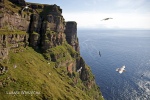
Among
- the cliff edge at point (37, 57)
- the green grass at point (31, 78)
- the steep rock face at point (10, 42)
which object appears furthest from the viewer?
the steep rock face at point (10, 42)

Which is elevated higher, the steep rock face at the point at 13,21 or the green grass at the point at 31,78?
the steep rock face at the point at 13,21

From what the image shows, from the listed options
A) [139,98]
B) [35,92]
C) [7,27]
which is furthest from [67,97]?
[139,98]

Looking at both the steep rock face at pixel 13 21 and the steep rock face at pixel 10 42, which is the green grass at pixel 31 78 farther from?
the steep rock face at pixel 13 21

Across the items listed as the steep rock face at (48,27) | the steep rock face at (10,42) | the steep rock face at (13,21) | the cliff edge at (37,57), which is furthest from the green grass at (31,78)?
the steep rock face at (13,21)

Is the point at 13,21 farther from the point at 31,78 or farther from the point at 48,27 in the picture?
the point at 31,78

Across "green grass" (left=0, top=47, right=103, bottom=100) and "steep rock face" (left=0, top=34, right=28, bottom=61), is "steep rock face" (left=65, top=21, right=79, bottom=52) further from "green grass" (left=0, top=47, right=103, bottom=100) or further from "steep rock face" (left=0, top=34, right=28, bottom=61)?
"steep rock face" (left=0, top=34, right=28, bottom=61)

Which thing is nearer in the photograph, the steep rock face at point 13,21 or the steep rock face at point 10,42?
the steep rock face at point 10,42

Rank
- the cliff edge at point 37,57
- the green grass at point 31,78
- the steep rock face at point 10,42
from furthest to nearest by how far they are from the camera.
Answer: the steep rock face at point 10,42
the cliff edge at point 37,57
the green grass at point 31,78

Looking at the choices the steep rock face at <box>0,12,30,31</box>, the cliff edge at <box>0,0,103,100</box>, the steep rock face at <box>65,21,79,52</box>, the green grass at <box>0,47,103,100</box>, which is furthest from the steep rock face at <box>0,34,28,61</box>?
the steep rock face at <box>65,21,79,52</box>
